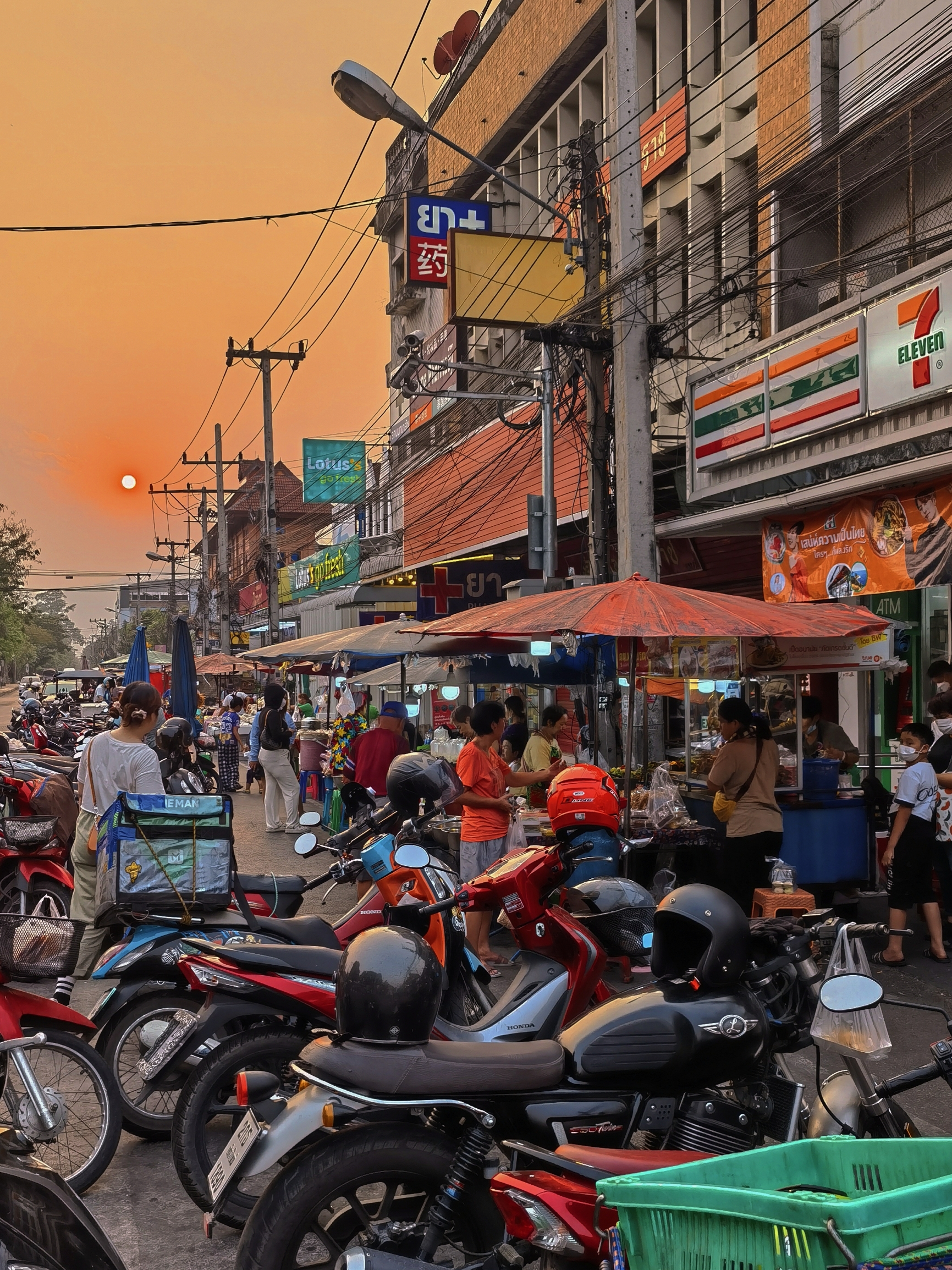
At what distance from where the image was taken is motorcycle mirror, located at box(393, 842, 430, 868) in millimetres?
4270

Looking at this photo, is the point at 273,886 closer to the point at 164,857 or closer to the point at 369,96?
the point at 164,857

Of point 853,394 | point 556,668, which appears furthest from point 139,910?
point 853,394

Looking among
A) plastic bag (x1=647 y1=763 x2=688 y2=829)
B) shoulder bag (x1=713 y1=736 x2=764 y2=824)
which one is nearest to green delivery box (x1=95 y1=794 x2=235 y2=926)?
shoulder bag (x1=713 y1=736 x2=764 y2=824)

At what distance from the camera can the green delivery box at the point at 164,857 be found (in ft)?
17.0

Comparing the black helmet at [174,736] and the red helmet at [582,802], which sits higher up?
the black helmet at [174,736]

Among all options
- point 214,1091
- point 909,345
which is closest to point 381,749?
point 214,1091

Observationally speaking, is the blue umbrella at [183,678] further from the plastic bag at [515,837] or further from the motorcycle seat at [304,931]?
the motorcycle seat at [304,931]

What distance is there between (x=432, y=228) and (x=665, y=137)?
4.58 m

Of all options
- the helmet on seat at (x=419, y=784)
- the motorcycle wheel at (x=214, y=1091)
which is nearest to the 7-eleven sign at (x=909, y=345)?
the helmet on seat at (x=419, y=784)

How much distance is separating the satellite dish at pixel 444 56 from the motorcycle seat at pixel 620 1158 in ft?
85.2

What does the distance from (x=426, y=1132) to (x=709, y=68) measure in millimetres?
15605

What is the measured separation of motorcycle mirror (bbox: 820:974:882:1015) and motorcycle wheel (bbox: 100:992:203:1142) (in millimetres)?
2905

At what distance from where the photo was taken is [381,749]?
9469mm

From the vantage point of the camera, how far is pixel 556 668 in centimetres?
1169
